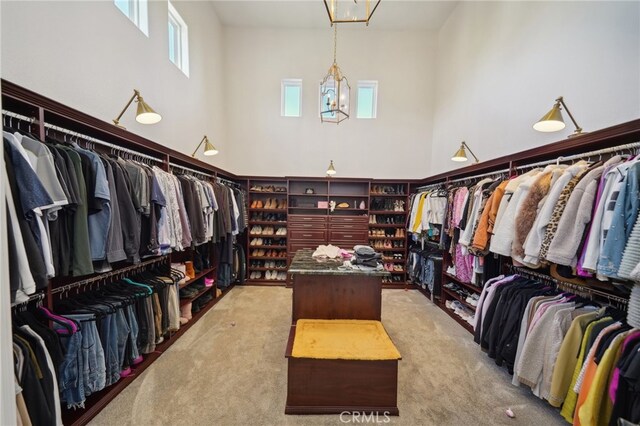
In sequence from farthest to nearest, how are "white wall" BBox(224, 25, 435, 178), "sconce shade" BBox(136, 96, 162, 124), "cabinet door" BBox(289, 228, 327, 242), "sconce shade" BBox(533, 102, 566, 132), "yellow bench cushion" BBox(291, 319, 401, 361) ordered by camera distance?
"white wall" BBox(224, 25, 435, 178), "cabinet door" BBox(289, 228, 327, 242), "sconce shade" BBox(136, 96, 162, 124), "sconce shade" BBox(533, 102, 566, 132), "yellow bench cushion" BBox(291, 319, 401, 361)

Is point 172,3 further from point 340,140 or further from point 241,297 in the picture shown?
point 241,297

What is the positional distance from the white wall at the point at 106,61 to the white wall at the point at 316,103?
951 millimetres

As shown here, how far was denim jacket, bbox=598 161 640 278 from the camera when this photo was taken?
130 cm

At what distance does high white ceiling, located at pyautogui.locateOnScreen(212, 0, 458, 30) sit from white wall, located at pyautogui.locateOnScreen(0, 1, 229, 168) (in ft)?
2.31

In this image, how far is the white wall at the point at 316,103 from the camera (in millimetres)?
4703

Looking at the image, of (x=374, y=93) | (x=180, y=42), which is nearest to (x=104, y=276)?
(x=180, y=42)

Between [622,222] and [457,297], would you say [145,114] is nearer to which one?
[622,222]

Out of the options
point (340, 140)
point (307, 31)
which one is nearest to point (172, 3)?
point (307, 31)

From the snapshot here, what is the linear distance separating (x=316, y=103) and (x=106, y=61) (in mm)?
3252

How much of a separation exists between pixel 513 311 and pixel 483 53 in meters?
3.32

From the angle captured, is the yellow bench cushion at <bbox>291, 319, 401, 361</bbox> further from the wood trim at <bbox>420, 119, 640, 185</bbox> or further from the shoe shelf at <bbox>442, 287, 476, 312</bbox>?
the wood trim at <bbox>420, 119, 640, 185</bbox>

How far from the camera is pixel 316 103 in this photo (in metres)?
4.79

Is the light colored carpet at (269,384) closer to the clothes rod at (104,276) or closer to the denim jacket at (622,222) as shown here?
the clothes rod at (104,276)

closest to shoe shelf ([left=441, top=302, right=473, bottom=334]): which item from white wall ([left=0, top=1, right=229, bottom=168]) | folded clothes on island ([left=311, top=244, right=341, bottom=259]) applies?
folded clothes on island ([left=311, top=244, right=341, bottom=259])
